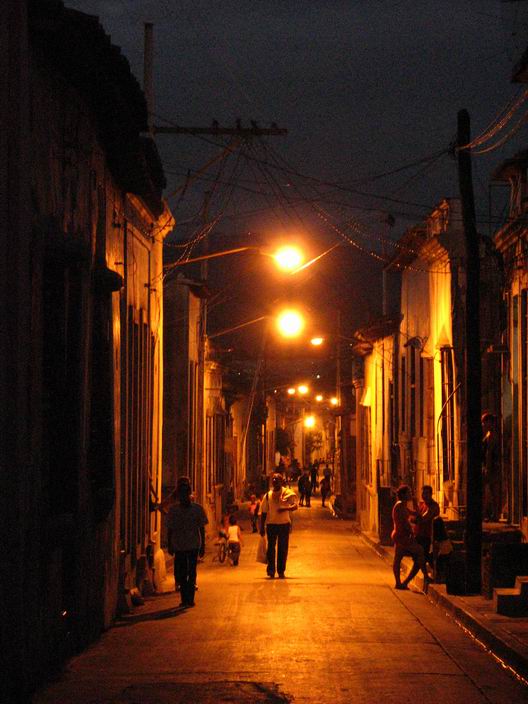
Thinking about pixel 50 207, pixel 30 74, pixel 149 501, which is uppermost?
pixel 30 74

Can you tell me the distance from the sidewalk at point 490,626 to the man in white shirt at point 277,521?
331 cm

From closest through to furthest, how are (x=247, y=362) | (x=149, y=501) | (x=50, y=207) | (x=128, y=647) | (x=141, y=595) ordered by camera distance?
(x=50, y=207) → (x=128, y=647) → (x=141, y=595) → (x=149, y=501) → (x=247, y=362)

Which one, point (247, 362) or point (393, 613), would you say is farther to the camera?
point (247, 362)

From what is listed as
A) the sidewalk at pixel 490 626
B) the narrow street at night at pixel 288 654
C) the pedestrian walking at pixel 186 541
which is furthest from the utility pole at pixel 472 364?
the pedestrian walking at pixel 186 541

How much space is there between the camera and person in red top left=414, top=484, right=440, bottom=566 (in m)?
20.6

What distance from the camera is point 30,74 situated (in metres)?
10.6

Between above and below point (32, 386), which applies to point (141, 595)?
below

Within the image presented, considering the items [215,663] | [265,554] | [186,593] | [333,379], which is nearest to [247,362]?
[333,379]

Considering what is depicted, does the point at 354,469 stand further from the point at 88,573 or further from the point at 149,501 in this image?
the point at 88,573

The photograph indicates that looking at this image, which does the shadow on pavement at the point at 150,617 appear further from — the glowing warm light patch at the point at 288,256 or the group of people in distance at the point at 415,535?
the glowing warm light patch at the point at 288,256

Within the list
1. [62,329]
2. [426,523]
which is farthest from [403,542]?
[62,329]

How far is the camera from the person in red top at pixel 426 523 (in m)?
20.6

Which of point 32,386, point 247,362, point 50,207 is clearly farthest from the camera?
point 247,362

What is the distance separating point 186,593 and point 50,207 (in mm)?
7341
